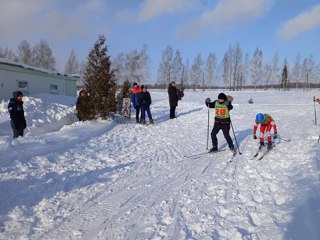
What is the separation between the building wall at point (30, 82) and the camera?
19266 millimetres

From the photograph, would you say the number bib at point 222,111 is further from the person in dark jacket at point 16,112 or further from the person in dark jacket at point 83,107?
the person in dark jacket at point 83,107

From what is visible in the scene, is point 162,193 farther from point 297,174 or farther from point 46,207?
point 297,174

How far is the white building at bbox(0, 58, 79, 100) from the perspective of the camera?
1925cm

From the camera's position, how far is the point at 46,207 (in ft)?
15.9

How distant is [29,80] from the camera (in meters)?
21.7

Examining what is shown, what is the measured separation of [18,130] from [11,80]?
36.5ft

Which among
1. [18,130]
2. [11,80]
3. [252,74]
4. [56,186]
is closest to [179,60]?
[252,74]

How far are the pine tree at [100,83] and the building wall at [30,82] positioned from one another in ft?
27.0

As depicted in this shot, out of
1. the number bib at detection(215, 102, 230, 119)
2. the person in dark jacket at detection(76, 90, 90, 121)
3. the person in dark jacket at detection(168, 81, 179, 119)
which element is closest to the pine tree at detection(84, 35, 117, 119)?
the person in dark jacket at detection(76, 90, 90, 121)

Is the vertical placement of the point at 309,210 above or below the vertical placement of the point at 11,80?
below

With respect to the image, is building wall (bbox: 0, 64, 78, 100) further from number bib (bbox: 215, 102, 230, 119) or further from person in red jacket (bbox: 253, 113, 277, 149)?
person in red jacket (bbox: 253, 113, 277, 149)

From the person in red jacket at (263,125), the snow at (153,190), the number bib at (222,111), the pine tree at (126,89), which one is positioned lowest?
the snow at (153,190)

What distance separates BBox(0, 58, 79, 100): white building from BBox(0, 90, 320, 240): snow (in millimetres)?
11562

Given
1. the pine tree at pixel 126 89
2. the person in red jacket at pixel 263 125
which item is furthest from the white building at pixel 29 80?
the person in red jacket at pixel 263 125
